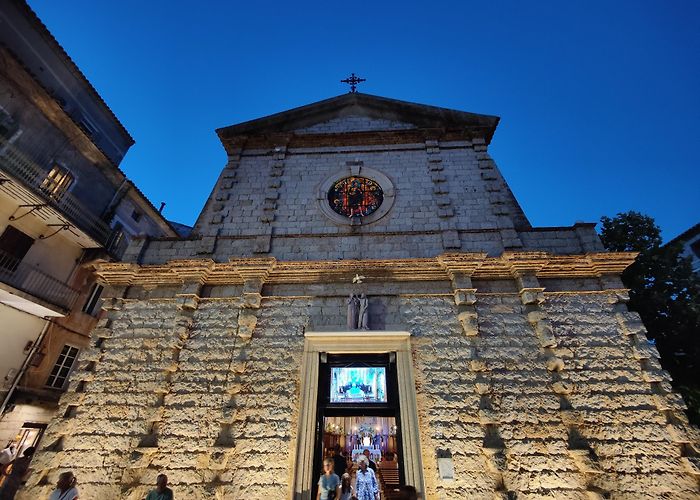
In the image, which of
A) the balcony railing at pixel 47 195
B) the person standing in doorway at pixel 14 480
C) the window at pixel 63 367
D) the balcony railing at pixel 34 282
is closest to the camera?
the person standing in doorway at pixel 14 480

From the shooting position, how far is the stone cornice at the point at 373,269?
8.02 m

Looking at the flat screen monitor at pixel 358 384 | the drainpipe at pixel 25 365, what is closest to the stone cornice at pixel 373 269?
the flat screen monitor at pixel 358 384

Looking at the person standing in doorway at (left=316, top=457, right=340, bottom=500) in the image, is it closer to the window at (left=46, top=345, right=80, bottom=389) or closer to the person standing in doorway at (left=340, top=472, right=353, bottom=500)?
the person standing in doorway at (left=340, top=472, right=353, bottom=500)

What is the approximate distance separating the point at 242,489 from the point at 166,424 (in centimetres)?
205

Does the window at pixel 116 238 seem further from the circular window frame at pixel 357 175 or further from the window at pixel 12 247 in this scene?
the circular window frame at pixel 357 175

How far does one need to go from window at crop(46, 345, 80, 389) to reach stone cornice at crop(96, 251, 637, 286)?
24.1 ft

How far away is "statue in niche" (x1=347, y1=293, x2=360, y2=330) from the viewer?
773 centimetres

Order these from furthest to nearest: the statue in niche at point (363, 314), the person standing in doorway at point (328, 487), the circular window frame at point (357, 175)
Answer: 1. the circular window frame at point (357, 175)
2. the statue in niche at point (363, 314)
3. the person standing in doorway at point (328, 487)

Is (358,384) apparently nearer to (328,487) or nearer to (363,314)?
(363,314)

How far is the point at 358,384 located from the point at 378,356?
758 mm

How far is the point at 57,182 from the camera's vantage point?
12664mm

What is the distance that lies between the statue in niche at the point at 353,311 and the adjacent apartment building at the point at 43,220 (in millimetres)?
6701

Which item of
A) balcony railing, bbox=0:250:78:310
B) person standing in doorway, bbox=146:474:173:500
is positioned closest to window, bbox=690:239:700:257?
person standing in doorway, bbox=146:474:173:500

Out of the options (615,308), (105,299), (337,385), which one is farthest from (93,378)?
(615,308)
